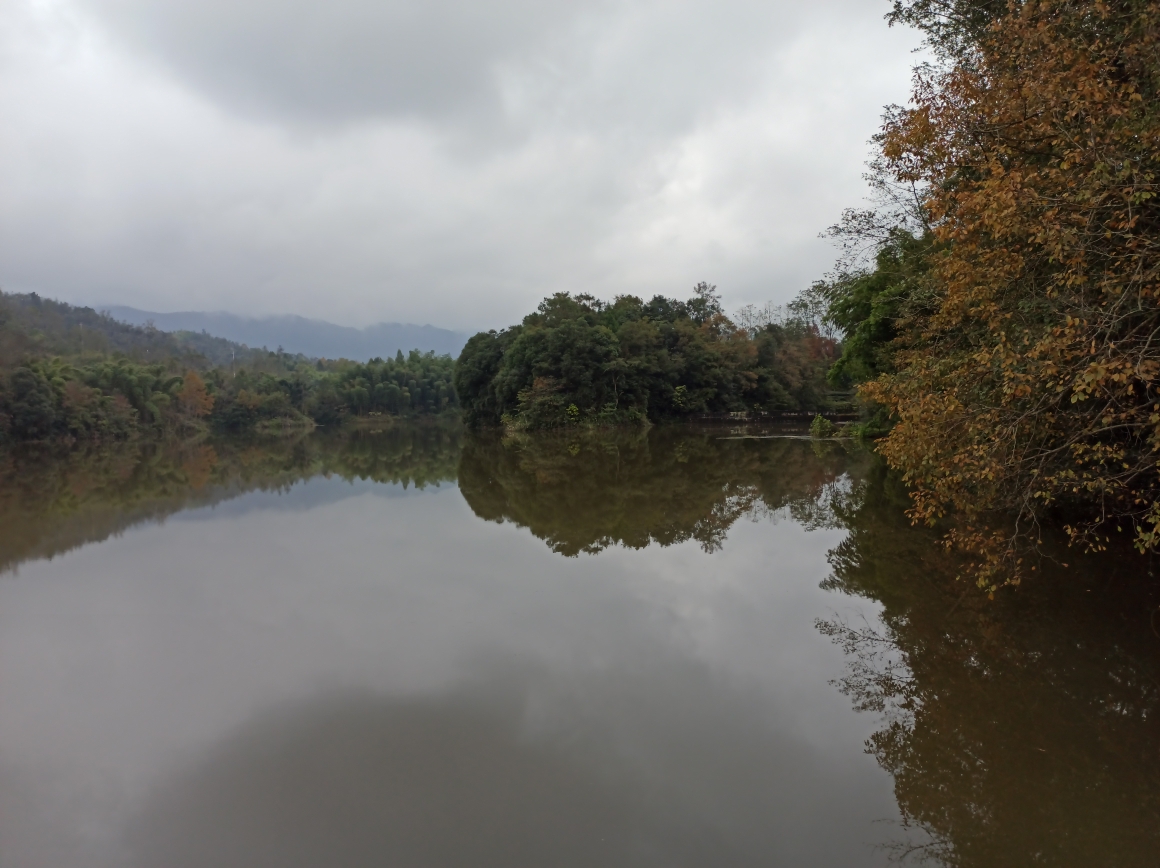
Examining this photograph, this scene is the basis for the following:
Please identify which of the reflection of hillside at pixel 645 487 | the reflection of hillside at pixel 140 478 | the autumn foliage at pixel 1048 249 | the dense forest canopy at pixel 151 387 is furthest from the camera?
the dense forest canopy at pixel 151 387

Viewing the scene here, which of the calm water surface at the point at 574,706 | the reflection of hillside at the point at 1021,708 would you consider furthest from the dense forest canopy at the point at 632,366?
the reflection of hillside at the point at 1021,708

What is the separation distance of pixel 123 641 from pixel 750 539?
869 centimetres

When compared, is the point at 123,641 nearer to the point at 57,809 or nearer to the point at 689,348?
the point at 57,809

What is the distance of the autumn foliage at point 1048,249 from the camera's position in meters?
4.41

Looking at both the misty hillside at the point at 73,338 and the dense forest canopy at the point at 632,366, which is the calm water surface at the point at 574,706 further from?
the misty hillside at the point at 73,338

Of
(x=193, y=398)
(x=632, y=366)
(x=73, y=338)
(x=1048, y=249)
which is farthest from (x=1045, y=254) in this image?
(x=73, y=338)

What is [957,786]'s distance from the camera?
4.31 metres

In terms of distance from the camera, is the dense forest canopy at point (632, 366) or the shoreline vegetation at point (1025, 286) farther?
the dense forest canopy at point (632, 366)

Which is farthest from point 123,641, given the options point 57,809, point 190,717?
point 57,809

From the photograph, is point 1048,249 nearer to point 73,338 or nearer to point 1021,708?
point 1021,708

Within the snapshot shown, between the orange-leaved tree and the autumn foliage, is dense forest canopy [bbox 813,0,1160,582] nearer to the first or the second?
the autumn foliage

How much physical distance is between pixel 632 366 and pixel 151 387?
3916 cm

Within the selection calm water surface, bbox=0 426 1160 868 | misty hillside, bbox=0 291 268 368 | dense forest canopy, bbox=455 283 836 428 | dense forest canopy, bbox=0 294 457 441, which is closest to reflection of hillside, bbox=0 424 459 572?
calm water surface, bbox=0 426 1160 868

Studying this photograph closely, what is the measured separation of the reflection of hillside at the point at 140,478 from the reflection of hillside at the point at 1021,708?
12490 mm
